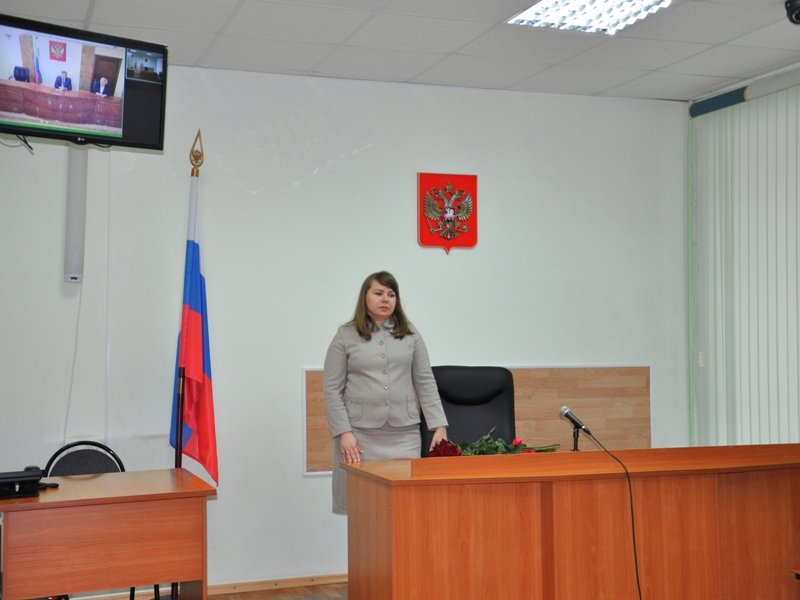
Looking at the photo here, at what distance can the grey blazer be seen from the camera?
4.16 meters

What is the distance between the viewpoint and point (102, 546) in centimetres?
317

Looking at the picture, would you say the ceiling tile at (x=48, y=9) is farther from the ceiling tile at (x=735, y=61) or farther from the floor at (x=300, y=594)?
the ceiling tile at (x=735, y=61)

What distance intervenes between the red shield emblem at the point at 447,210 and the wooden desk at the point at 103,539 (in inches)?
107

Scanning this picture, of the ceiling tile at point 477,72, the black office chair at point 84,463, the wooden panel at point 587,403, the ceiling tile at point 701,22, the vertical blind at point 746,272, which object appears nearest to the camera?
the black office chair at point 84,463

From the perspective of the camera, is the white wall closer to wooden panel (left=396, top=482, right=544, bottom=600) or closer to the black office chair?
the black office chair

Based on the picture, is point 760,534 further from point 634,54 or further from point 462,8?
point 634,54

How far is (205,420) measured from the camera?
4863 millimetres

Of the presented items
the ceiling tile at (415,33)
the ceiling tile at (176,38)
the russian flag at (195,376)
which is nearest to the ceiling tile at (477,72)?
the ceiling tile at (415,33)

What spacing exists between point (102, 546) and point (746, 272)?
418 centimetres

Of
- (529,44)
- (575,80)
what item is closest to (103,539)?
(529,44)

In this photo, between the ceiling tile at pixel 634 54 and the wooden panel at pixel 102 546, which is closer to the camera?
the wooden panel at pixel 102 546

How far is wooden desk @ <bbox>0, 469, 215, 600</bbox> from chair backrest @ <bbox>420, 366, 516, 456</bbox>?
130 centimetres

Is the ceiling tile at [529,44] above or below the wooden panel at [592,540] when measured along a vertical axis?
above

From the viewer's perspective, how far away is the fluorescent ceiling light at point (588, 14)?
4.48m
